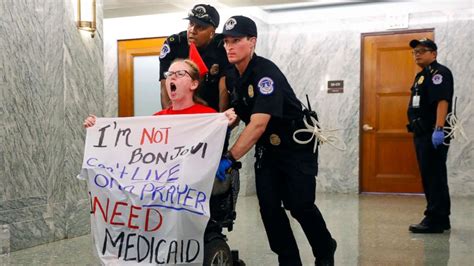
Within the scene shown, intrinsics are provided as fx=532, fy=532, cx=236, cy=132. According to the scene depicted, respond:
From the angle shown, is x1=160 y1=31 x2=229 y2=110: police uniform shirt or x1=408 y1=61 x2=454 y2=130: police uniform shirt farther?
x1=408 y1=61 x2=454 y2=130: police uniform shirt

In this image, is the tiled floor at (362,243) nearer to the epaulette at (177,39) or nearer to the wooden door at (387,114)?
the epaulette at (177,39)

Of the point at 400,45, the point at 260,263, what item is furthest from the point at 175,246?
the point at 400,45

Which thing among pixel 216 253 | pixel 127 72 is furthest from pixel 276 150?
pixel 127 72

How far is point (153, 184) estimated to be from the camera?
2240 millimetres

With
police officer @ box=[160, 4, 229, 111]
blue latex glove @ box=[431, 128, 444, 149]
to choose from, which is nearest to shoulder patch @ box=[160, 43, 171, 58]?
police officer @ box=[160, 4, 229, 111]

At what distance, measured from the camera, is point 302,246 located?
12.2 ft

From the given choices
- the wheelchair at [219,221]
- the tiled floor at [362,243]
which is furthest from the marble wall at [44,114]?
the wheelchair at [219,221]

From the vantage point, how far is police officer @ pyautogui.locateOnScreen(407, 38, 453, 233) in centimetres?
411

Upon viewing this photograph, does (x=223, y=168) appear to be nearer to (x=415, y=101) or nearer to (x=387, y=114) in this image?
(x=415, y=101)

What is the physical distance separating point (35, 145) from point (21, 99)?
0.33 meters

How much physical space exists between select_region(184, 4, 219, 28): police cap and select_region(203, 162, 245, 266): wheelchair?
87 cm

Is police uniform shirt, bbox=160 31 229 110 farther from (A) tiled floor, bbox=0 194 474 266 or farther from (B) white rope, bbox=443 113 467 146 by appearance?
(B) white rope, bbox=443 113 467 146

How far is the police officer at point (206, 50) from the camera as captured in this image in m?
2.88

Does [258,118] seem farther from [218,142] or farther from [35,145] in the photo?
[35,145]
